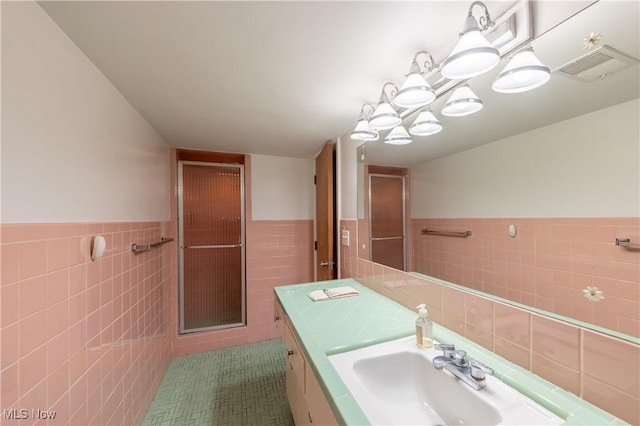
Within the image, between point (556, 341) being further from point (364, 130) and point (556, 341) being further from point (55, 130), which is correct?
point (55, 130)

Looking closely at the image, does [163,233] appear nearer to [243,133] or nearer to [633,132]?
[243,133]

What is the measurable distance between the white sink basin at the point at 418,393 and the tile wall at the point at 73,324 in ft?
3.27

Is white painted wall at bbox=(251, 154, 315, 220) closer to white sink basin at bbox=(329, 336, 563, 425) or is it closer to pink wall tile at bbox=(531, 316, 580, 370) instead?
white sink basin at bbox=(329, 336, 563, 425)

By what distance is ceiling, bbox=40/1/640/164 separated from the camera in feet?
2.43

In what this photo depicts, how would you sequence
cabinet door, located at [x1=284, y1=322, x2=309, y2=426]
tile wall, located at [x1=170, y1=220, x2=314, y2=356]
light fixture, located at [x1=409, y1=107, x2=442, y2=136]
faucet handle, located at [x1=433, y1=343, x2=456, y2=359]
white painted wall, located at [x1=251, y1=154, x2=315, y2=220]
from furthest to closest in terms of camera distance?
1. white painted wall, located at [x1=251, y1=154, x2=315, y2=220]
2. tile wall, located at [x1=170, y1=220, x2=314, y2=356]
3. light fixture, located at [x1=409, y1=107, x2=442, y2=136]
4. cabinet door, located at [x1=284, y1=322, x2=309, y2=426]
5. faucet handle, located at [x1=433, y1=343, x2=456, y2=359]

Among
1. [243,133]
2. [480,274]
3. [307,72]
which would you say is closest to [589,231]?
[480,274]

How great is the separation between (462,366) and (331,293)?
Result: 2.90 feet

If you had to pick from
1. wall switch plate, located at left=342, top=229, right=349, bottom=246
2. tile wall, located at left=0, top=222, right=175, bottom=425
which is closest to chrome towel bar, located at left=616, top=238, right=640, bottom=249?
wall switch plate, located at left=342, top=229, right=349, bottom=246

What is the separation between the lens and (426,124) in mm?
1222

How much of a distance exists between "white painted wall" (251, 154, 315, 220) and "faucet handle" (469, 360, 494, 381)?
2325 millimetres

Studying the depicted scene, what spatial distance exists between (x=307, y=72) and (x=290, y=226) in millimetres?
1953

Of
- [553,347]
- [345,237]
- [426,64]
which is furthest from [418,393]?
[426,64]

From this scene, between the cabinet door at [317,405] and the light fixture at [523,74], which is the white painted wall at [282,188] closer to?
the cabinet door at [317,405]

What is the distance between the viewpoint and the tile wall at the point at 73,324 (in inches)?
28.3
